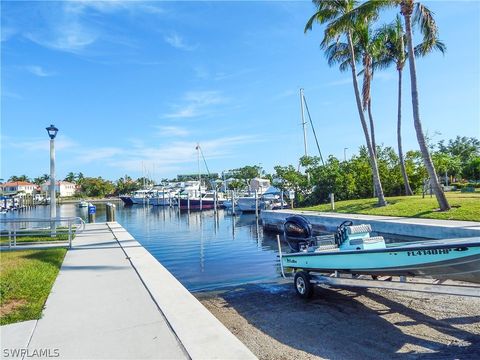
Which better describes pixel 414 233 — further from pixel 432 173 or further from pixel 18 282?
pixel 18 282

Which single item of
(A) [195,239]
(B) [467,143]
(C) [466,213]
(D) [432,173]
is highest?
(B) [467,143]

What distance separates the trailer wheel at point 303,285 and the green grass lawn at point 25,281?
5.09 m

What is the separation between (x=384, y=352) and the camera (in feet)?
17.8

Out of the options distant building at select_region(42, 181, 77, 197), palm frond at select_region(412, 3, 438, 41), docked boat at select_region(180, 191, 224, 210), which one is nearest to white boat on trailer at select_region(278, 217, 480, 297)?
palm frond at select_region(412, 3, 438, 41)

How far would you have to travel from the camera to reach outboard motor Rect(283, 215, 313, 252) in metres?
8.90

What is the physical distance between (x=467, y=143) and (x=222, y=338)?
85.0 meters

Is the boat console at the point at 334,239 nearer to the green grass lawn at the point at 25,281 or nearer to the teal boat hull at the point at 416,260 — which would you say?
the teal boat hull at the point at 416,260

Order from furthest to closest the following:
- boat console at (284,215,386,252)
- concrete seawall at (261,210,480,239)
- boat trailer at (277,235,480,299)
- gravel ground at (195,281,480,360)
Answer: concrete seawall at (261,210,480,239), boat console at (284,215,386,252), boat trailer at (277,235,480,299), gravel ground at (195,281,480,360)

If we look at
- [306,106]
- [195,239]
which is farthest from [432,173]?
[306,106]

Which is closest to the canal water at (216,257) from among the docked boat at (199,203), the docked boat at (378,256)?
A: the docked boat at (378,256)

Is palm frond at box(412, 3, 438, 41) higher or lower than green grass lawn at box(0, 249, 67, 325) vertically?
higher

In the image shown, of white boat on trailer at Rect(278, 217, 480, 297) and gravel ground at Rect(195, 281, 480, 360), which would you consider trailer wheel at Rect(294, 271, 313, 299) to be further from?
gravel ground at Rect(195, 281, 480, 360)

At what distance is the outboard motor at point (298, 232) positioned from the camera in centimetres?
890

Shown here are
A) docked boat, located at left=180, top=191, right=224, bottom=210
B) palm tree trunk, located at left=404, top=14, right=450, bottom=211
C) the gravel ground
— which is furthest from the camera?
docked boat, located at left=180, top=191, right=224, bottom=210
